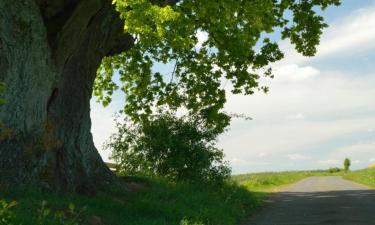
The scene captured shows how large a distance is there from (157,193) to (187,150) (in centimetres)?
446

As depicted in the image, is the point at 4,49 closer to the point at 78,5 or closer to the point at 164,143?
the point at 78,5

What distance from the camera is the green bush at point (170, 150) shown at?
19031mm

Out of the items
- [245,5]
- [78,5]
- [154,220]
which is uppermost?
[245,5]

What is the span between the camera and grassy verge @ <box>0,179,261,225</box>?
9.51 meters

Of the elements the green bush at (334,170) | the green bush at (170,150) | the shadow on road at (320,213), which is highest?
the green bush at (334,170)

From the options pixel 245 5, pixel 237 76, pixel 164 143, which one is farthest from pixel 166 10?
pixel 237 76

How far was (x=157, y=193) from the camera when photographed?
15.0 m

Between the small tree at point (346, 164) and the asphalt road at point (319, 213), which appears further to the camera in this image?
the small tree at point (346, 164)

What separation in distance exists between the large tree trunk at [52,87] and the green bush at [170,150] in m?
4.14

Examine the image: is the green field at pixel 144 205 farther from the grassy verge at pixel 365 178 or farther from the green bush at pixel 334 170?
the green bush at pixel 334 170

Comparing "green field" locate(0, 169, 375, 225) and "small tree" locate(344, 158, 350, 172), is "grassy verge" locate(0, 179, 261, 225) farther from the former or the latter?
"small tree" locate(344, 158, 350, 172)

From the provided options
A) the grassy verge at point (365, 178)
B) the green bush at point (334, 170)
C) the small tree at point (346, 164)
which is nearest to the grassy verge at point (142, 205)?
the grassy verge at point (365, 178)

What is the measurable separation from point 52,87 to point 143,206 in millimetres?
4057

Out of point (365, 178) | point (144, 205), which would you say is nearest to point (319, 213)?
point (144, 205)
